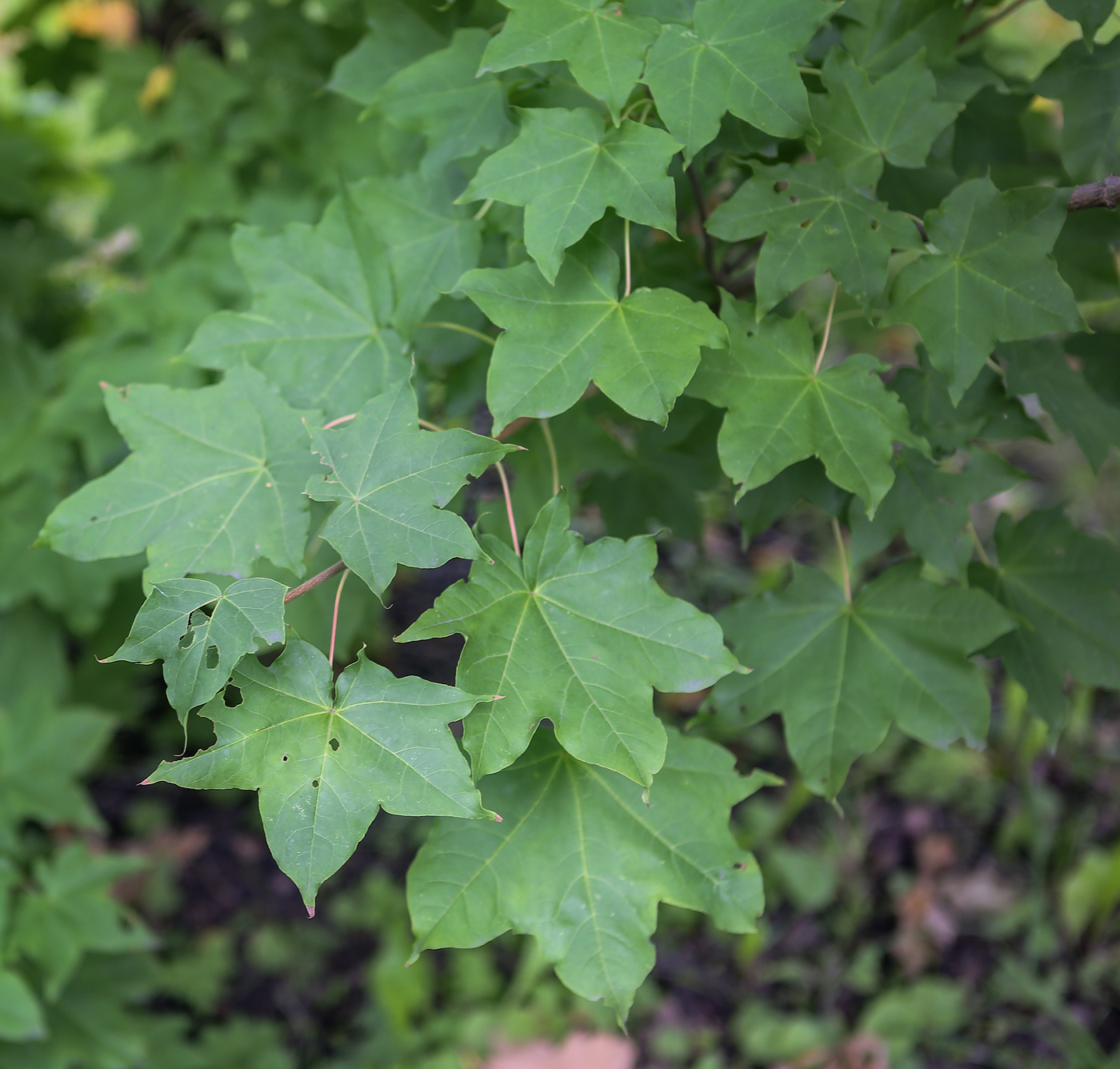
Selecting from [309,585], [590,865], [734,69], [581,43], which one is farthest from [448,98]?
[590,865]

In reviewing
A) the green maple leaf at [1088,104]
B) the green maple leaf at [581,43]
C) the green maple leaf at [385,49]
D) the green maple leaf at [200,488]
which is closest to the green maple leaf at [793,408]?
the green maple leaf at [581,43]

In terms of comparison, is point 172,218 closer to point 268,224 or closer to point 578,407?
point 268,224

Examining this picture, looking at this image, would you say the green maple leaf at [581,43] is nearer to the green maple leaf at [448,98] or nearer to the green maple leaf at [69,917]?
the green maple leaf at [448,98]

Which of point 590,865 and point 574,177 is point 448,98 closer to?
point 574,177

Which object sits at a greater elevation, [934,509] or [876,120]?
[876,120]

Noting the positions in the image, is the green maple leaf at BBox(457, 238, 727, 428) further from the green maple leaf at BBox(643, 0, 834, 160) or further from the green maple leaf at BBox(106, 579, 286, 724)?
the green maple leaf at BBox(106, 579, 286, 724)

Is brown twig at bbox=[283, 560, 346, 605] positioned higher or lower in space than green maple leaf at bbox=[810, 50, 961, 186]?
lower

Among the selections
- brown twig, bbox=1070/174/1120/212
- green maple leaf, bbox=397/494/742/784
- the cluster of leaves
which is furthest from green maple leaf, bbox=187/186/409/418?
brown twig, bbox=1070/174/1120/212
